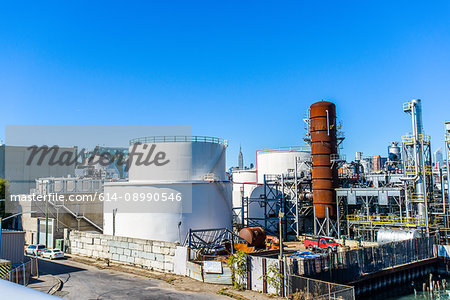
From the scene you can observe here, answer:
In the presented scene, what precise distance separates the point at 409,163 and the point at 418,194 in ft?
10.3

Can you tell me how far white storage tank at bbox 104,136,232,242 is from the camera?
1209 inches

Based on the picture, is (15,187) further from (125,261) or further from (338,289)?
(338,289)

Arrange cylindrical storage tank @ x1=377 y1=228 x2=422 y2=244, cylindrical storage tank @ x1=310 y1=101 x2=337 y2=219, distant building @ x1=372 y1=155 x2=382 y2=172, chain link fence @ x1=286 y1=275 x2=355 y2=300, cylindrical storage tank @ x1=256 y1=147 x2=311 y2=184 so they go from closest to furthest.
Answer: chain link fence @ x1=286 y1=275 x2=355 y2=300, cylindrical storage tank @ x1=377 y1=228 x2=422 y2=244, cylindrical storage tank @ x1=310 y1=101 x2=337 y2=219, cylindrical storage tank @ x1=256 y1=147 x2=311 y2=184, distant building @ x1=372 y1=155 x2=382 y2=172

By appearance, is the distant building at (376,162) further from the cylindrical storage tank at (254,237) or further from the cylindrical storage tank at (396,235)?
the cylindrical storage tank at (254,237)

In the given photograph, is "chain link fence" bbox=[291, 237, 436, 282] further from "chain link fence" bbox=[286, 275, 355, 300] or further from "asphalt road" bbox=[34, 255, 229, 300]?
"asphalt road" bbox=[34, 255, 229, 300]

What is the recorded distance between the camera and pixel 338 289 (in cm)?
1716

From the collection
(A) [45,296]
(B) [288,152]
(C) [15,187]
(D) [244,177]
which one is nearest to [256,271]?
(A) [45,296]

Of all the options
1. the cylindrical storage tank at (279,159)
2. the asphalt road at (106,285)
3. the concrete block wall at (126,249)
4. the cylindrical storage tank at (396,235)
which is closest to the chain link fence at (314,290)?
the asphalt road at (106,285)


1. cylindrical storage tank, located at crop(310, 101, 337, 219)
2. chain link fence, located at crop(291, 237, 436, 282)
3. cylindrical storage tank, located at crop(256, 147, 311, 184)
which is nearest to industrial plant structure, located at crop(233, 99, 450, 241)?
cylindrical storage tank, located at crop(310, 101, 337, 219)

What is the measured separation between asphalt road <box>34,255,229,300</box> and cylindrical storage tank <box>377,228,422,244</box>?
17283 millimetres

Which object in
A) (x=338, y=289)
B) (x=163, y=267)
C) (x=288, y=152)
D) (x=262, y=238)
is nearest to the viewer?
(x=338, y=289)

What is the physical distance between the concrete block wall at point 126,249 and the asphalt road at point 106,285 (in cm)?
201

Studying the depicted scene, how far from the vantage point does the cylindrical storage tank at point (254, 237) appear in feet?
100.0

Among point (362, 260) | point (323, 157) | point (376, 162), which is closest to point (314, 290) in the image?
point (362, 260)
